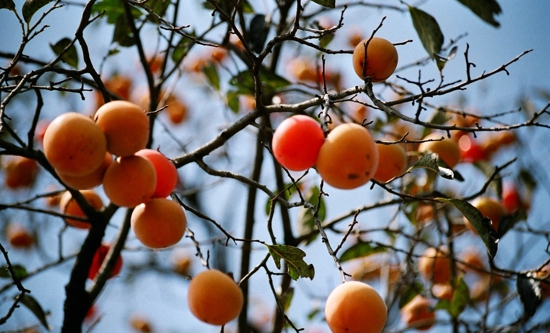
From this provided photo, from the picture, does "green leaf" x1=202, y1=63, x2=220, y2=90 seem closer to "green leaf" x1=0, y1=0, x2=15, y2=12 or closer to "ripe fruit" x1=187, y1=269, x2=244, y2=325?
"green leaf" x1=0, y1=0, x2=15, y2=12

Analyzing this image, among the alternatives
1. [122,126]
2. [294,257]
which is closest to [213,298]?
[294,257]

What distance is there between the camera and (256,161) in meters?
2.07

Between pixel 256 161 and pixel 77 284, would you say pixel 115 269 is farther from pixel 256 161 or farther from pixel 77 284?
pixel 256 161

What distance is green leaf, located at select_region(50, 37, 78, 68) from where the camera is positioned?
168 centimetres

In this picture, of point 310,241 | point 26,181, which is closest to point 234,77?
point 310,241

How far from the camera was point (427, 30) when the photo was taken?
1652 millimetres

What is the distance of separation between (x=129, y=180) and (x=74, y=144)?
0.48 ft

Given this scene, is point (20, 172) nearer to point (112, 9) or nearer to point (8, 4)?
point (112, 9)

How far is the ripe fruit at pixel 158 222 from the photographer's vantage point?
4.00 feet

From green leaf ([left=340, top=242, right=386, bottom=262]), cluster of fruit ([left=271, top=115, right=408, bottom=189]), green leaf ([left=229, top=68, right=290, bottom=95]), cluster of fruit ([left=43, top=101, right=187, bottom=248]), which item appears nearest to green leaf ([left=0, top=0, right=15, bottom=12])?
cluster of fruit ([left=43, top=101, right=187, bottom=248])

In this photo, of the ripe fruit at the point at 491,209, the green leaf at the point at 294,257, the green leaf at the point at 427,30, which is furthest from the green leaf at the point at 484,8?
the green leaf at the point at 294,257

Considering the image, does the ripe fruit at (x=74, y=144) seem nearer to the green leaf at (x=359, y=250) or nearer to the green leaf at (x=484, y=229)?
the green leaf at (x=484, y=229)

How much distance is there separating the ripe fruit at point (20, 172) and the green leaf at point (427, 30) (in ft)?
7.15

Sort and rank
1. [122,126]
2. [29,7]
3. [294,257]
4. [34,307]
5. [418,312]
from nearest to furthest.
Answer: [122,126] < [294,257] < [29,7] < [34,307] < [418,312]
